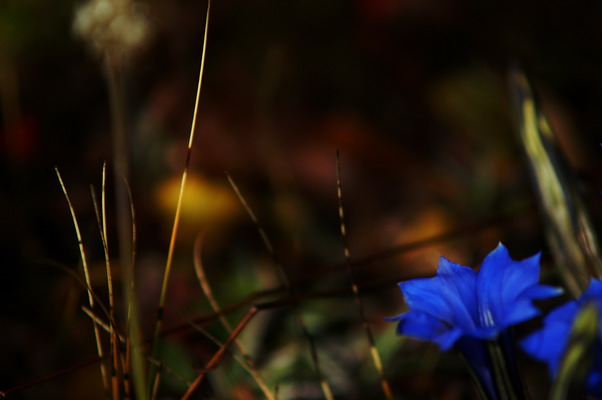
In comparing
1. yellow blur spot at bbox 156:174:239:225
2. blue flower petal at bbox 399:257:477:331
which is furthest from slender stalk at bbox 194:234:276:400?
yellow blur spot at bbox 156:174:239:225

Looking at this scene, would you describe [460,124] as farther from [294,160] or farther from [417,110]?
[294,160]

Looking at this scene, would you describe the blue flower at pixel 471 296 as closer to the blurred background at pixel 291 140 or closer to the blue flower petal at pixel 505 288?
the blue flower petal at pixel 505 288

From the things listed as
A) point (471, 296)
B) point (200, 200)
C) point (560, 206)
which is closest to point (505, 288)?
point (471, 296)

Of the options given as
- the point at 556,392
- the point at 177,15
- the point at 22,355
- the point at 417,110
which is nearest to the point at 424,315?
the point at 556,392

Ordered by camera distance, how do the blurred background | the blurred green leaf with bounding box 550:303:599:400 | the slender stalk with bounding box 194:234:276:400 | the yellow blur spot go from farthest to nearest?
the yellow blur spot, the blurred background, the slender stalk with bounding box 194:234:276:400, the blurred green leaf with bounding box 550:303:599:400

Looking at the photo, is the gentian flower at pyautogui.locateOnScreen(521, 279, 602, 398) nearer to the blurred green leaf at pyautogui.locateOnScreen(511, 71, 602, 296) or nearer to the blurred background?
the blurred green leaf at pyautogui.locateOnScreen(511, 71, 602, 296)
